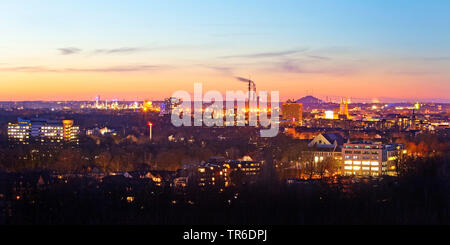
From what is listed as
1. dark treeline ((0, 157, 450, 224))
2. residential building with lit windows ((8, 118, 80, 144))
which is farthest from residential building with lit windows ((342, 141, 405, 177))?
residential building with lit windows ((8, 118, 80, 144))

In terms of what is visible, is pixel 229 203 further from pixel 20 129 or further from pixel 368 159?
pixel 20 129

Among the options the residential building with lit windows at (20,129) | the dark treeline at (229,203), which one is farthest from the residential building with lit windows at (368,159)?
the residential building with lit windows at (20,129)

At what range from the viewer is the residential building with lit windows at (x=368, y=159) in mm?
19656

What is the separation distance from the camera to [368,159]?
2027 cm

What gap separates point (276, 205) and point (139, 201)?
93.2 inches

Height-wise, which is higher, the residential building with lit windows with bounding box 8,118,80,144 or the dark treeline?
the residential building with lit windows with bounding box 8,118,80,144

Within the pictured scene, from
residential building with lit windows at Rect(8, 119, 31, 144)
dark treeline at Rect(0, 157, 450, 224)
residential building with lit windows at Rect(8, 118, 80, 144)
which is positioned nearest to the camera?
dark treeline at Rect(0, 157, 450, 224)

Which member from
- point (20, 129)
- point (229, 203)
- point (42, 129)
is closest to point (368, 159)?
point (229, 203)

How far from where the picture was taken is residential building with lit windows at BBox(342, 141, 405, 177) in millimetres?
19656

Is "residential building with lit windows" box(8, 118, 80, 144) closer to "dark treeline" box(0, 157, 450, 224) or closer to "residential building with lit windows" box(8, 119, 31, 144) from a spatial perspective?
"residential building with lit windows" box(8, 119, 31, 144)

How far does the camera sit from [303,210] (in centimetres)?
1203

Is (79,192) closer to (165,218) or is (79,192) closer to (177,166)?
(165,218)

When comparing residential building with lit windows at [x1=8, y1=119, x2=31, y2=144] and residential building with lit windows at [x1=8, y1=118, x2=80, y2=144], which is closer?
residential building with lit windows at [x1=8, y1=118, x2=80, y2=144]

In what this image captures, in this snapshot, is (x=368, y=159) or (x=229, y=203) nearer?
(x=229, y=203)
